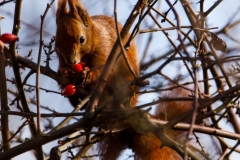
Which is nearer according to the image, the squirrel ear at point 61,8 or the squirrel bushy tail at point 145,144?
the squirrel bushy tail at point 145,144

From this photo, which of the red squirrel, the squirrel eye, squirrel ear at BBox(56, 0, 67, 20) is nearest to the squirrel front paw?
the red squirrel

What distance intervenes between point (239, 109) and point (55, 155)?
96 centimetres

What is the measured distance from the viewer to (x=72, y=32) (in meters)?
3.48

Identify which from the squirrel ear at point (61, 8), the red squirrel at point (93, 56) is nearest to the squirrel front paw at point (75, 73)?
the red squirrel at point (93, 56)

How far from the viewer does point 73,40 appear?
3.45 metres

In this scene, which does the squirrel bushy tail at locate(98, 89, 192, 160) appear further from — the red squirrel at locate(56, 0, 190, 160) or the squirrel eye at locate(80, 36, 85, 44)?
the squirrel eye at locate(80, 36, 85, 44)

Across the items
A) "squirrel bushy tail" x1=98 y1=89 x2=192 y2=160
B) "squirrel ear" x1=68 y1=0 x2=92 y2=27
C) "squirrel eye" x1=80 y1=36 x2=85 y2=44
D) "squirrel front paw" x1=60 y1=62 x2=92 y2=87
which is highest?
"squirrel ear" x1=68 y1=0 x2=92 y2=27

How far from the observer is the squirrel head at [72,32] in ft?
11.1

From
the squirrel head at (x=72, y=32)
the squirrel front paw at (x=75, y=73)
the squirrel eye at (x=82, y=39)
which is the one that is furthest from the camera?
the squirrel eye at (x=82, y=39)

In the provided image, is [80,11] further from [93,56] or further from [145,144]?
[145,144]

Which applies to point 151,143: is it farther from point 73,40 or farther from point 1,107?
point 1,107

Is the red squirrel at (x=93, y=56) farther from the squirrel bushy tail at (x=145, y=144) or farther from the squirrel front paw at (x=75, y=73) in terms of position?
the squirrel front paw at (x=75, y=73)

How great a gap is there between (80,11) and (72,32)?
298mm

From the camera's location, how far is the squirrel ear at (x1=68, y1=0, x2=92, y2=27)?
3635mm
